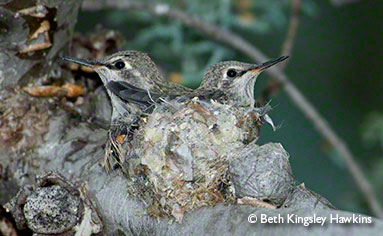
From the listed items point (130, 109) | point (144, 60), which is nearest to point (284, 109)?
point (144, 60)

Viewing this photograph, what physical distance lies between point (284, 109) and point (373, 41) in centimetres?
185

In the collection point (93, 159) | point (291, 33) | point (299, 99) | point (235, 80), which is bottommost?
point (299, 99)

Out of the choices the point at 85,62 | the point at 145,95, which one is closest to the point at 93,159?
the point at 145,95

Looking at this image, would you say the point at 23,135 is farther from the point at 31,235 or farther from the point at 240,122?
the point at 240,122

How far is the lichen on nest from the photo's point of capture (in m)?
2.41

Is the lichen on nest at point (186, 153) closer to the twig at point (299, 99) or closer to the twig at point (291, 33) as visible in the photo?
the twig at point (299, 99)

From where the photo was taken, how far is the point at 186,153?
2.65 meters

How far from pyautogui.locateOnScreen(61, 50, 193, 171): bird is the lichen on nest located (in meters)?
0.20

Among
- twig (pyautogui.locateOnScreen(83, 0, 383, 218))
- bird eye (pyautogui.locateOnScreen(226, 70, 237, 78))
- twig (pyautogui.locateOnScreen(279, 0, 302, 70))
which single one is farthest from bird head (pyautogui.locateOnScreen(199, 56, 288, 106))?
twig (pyautogui.locateOnScreen(279, 0, 302, 70))

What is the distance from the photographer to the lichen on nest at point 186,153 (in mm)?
2406

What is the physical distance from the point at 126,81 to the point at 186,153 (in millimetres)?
1197

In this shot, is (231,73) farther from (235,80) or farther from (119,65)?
(119,65)

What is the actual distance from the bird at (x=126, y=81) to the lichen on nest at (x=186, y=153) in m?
0.20

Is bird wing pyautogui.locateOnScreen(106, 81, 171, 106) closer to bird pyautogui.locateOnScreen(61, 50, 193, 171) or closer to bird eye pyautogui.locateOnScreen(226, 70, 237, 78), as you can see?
bird pyautogui.locateOnScreen(61, 50, 193, 171)
